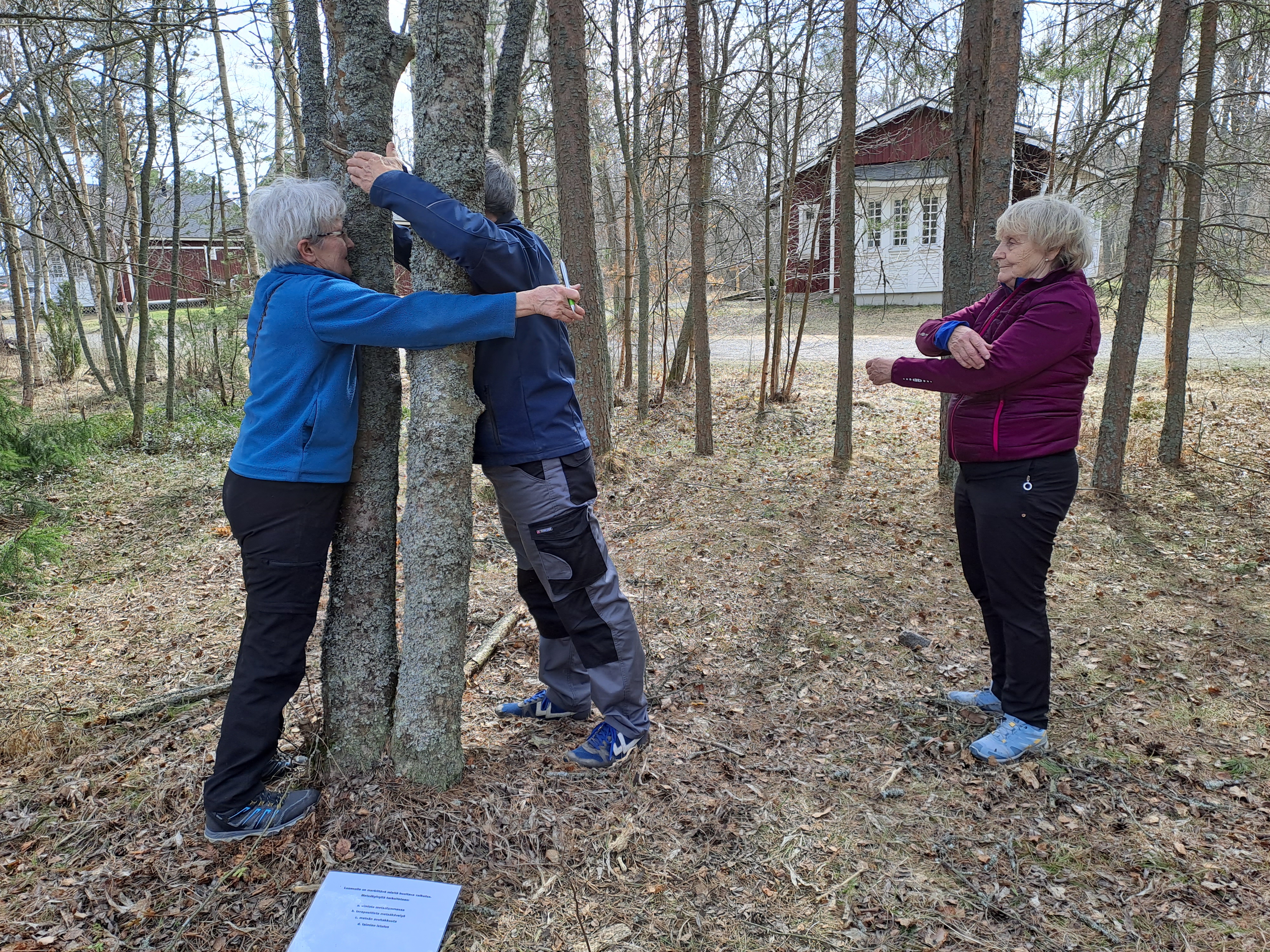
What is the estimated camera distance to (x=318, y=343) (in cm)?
243

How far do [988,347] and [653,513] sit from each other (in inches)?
178

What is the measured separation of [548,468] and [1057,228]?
2030 mm

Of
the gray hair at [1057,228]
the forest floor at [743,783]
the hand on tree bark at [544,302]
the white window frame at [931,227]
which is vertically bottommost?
the forest floor at [743,783]

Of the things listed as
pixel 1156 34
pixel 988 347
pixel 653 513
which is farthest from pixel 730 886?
pixel 1156 34

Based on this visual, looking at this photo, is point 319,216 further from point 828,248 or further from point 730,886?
point 828,248

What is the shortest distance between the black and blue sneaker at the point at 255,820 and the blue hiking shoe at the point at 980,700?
2784 mm

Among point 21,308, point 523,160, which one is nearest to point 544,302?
point 523,160

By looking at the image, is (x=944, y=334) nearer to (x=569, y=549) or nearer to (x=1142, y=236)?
(x=569, y=549)

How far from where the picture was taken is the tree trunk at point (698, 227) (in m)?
8.03

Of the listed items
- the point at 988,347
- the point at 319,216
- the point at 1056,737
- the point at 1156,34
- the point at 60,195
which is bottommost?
the point at 1056,737

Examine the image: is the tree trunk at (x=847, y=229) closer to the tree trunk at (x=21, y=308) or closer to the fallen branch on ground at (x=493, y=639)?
the fallen branch on ground at (x=493, y=639)

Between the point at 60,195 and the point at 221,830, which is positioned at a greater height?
the point at 60,195

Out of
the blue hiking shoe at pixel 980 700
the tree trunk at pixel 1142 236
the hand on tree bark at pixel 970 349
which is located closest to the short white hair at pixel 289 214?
the hand on tree bark at pixel 970 349

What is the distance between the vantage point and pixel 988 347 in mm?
2809
